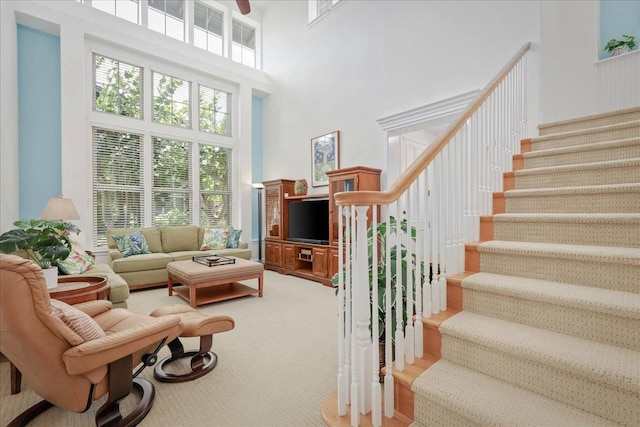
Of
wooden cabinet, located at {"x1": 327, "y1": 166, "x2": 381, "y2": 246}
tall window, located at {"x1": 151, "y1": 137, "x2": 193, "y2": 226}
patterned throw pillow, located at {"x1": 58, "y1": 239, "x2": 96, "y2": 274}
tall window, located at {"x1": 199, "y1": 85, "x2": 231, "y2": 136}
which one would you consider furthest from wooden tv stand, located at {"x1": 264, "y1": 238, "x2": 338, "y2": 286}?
patterned throw pillow, located at {"x1": 58, "y1": 239, "x2": 96, "y2": 274}

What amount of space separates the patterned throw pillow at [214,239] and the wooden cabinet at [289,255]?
1113 millimetres

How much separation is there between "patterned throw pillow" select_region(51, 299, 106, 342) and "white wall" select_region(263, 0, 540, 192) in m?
4.04

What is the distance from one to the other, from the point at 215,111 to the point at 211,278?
4.21 metres

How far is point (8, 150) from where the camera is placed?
425 cm

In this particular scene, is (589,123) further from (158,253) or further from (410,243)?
(158,253)

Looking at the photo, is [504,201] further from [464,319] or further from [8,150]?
[8,150]

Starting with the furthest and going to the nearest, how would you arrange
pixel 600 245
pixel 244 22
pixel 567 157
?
A: pixel 244 22
pixel 567 157
pixel 600 245

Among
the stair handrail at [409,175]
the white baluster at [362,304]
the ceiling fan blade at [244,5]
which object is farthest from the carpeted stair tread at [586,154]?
the ceiling fan blade at [244,5]

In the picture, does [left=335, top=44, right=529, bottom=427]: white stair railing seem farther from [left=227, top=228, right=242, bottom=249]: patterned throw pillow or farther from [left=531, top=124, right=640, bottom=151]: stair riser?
[left=227, top=228, right=242, bottom=249]: patterned throw pillow

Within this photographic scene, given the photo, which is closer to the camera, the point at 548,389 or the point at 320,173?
the point at 548,389

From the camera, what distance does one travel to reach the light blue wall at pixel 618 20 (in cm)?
337

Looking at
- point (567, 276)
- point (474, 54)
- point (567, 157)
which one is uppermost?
point (474, 54)

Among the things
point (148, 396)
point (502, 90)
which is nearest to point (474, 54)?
point (502, 90)

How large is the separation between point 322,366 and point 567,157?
8.16ft
